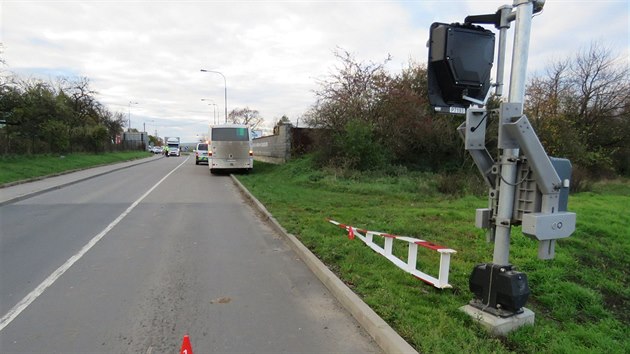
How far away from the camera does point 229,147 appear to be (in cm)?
2433

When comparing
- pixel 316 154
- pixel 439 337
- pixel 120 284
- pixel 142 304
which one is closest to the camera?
pixel 439 337

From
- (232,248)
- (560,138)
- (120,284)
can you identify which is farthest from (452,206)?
(560,138)

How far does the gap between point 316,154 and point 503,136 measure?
62.3 ft

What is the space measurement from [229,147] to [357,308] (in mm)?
20806

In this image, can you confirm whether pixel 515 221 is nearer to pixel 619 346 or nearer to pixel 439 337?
pixel 439 337

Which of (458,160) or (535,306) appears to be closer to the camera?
(535,306)

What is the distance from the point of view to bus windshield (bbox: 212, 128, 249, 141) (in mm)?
24141

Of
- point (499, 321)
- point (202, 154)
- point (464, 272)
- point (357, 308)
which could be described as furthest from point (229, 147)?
point (499, 321)

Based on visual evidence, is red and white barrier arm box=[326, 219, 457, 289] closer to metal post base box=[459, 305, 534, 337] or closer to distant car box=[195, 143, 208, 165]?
metal post base box=[459, 305, 534, 337]

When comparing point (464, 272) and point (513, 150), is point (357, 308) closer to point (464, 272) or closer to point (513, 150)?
point (464, 272)

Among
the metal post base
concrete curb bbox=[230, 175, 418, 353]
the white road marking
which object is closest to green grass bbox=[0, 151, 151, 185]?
the white road marking

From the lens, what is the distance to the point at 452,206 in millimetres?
12359

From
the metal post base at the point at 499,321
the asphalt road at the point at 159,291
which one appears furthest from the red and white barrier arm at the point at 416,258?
the asphalt road at the point at 159,291

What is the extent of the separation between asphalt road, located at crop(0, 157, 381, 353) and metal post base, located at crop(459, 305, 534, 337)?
3.69ft
